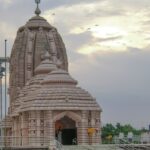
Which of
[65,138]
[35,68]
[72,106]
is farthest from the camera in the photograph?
[35,68]

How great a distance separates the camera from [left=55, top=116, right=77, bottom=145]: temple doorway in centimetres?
6562

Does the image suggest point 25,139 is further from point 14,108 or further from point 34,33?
point 34,33

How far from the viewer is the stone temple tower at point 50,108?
6162 cm

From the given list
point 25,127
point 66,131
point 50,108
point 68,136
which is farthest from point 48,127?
point 66,131

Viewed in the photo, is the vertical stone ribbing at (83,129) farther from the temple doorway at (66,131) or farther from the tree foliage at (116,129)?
the tree foliage at (116,129)

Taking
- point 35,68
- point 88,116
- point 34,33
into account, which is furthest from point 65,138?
point 34,33

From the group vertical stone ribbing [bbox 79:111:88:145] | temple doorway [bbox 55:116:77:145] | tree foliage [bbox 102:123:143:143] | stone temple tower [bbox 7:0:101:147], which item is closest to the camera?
stone temple tower [bbox 7:0:101:147]

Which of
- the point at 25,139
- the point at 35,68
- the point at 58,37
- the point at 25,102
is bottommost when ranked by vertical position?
the point at 25,139

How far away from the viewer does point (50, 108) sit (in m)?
61.4

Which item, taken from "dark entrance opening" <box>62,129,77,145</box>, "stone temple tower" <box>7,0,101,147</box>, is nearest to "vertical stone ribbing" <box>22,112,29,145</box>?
"stone temple tower" <box>7,0,101,147</box>

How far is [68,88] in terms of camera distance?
64000 millimetres

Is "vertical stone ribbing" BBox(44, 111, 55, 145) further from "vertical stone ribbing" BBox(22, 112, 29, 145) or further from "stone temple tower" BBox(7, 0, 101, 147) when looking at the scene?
"vertical stone ribbing" BBox(22, 112, 29, 145)

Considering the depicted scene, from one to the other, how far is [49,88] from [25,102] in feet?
10.8

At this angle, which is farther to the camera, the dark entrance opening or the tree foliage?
the tree foliage
